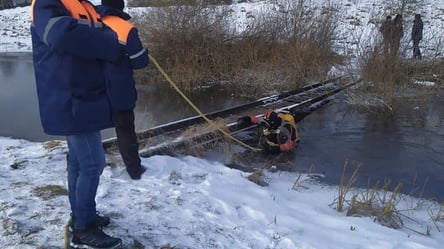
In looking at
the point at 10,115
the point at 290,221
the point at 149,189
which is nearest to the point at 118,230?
the point at 149,189

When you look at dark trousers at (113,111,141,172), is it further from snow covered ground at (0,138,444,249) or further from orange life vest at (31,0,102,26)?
orange life vest at (31,0,102,26)

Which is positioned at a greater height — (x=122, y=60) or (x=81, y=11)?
(x=81, y=11)

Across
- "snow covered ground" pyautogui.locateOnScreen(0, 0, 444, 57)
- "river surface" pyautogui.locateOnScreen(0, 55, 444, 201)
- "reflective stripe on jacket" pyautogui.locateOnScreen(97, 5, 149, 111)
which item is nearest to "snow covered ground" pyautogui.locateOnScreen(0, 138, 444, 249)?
"river surface" pyautogui.locateOnScreen(0, 55, 444, 201)

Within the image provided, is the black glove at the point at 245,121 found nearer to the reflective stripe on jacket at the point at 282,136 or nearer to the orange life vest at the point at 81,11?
the reflective stripe on jacket at the point at 282,136

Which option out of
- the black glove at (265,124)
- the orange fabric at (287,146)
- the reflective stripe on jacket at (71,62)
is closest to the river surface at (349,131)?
the orange fabric at (287,146)


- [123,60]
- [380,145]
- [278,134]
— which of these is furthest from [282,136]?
[123,60]

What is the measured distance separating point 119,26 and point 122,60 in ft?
0.75

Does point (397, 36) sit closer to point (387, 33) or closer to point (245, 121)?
point (387, 33)

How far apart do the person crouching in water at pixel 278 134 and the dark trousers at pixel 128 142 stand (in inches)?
102

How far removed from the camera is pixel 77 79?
8.65ft

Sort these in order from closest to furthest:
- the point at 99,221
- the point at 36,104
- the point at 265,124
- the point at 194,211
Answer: the point at 99,221, the point at 194,211, the point at 265,124, the point at 36,104

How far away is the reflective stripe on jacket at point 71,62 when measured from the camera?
246cm

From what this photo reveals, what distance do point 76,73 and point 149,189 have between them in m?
1.90

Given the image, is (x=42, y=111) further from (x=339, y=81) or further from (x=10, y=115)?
(x=339, y=81)
